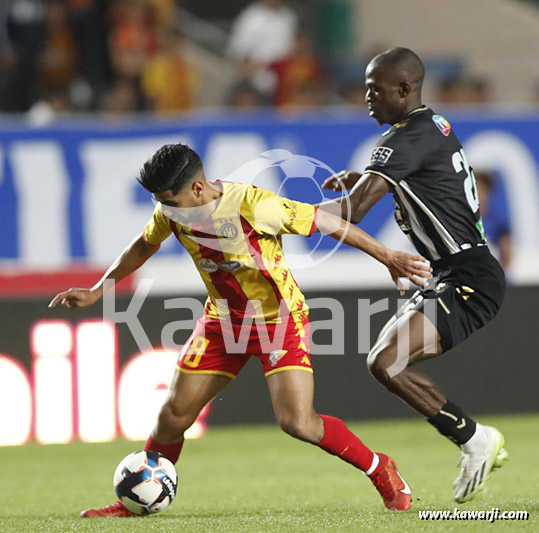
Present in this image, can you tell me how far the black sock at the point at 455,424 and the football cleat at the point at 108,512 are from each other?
1618 millimetres

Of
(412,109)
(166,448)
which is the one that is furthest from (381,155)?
(166,448)

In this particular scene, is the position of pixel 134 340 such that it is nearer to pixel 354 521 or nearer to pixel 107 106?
pixel 107 106

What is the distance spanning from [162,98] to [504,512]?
762 cm

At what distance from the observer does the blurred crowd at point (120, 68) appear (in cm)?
1189

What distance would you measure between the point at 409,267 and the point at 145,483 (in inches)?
66.9

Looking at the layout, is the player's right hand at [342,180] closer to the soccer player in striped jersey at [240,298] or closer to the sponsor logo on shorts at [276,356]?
the soccer player in striped jersey at [240,298]

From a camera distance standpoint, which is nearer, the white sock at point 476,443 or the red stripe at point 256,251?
the red stripe at point 256,251

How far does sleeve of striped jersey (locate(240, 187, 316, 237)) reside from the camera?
5484 mm

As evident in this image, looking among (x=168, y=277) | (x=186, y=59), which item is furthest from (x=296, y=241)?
(x=186, y=59)

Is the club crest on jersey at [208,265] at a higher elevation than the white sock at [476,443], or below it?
higher

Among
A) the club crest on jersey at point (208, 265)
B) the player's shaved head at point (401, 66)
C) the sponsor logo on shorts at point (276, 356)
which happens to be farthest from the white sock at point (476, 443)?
the player's shaved head at point (401, 66)

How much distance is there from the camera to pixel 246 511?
5.95m

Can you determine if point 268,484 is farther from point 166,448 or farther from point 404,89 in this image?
point 404,89

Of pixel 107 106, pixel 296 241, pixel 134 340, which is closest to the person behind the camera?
pixel 134 340
